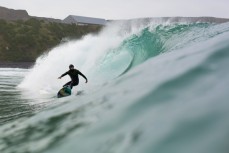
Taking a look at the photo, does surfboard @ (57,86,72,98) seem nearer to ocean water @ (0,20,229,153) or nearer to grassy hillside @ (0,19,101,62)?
ocean water @ (0,20,229,153)

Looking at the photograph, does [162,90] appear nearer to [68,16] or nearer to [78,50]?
[78,50]

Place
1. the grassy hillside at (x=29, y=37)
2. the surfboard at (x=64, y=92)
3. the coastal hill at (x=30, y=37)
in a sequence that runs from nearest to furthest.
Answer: the surfboard at (x=64, y=92) < the coastal hill at (x=30, y=37) < the grassy hillside at (x=29, y=37)

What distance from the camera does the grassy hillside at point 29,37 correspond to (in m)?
82.6

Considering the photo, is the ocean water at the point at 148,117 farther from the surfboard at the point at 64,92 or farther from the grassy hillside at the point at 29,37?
the grassy hillside at the point at 29,37

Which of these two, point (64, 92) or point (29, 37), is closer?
point (64, 92)

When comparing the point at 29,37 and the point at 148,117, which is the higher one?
the point at 29,37

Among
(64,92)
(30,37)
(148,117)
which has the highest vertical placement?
(30,37)

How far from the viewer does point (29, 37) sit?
89500 millimetres

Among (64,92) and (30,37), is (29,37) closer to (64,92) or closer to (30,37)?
(30,37)

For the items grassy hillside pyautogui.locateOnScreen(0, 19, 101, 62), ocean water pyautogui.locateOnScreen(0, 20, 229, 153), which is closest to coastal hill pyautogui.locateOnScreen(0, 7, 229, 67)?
grassy hillside pyautogui.locateOnScreen(0, 19, 101, 62)

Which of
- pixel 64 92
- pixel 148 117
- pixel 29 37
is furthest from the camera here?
pixel 29 37

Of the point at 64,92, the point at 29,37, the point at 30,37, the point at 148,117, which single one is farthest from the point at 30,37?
the point at 148,117

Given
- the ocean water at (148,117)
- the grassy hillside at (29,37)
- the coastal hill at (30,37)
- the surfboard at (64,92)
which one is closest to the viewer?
the ocean water at (148,117)

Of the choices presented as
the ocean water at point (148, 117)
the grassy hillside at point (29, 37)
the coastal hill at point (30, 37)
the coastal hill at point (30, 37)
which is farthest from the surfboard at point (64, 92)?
the grassy hillside at point (29, 37)
